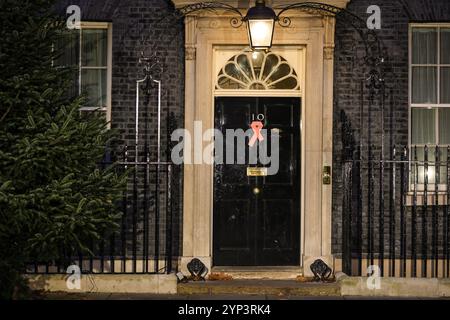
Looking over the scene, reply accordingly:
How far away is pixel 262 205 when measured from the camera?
10273 millimetres

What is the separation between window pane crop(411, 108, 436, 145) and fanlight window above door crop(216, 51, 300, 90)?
5.59ft

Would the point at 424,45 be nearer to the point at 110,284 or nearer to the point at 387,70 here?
the point at 387,70

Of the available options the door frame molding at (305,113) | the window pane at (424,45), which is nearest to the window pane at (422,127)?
the window pane at (424,45)

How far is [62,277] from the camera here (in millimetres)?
9211

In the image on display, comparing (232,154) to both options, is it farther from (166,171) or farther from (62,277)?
(62,277)

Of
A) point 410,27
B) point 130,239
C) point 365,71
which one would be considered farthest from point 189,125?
point 410,27

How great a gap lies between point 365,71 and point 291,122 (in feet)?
3.95

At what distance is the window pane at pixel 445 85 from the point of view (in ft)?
34.2

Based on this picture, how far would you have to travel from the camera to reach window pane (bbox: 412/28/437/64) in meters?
10.4

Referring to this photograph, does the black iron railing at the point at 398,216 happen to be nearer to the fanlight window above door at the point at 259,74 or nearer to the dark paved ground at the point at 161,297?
the dark paved ground at the point at 161,297

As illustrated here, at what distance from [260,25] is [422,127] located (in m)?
2.81

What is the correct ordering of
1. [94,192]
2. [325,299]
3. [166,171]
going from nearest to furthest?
[94,192], [325,299], [166,171]

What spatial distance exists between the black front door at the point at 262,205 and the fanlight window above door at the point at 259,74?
0.26 meters

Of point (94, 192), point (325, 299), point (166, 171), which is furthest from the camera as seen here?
point (166, 171)
